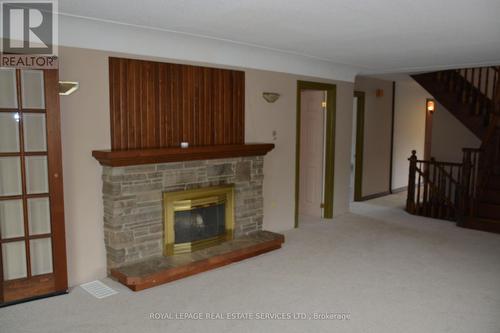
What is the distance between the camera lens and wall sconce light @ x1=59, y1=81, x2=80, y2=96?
3523mm

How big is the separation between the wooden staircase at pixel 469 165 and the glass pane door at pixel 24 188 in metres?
5.54

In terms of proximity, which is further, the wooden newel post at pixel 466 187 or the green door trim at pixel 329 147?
the green door trim at pixel 329 147

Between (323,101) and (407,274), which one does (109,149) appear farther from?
(323,101)

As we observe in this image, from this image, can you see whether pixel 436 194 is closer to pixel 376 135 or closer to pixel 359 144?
pixel 359 144

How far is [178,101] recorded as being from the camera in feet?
14.4

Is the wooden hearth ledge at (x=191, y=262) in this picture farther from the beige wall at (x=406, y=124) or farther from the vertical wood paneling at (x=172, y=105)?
the beige wall at (x=406, y=124)

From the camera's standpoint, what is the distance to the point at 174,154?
4.10 metres

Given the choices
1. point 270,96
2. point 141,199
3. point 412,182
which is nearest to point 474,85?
point 412,182

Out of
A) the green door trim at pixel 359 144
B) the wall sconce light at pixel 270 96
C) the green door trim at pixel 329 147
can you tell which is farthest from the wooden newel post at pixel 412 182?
the wall sconce light at pixel 270 96

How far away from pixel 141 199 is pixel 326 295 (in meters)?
1.96

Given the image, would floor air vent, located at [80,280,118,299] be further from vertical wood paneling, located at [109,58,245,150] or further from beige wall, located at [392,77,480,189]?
beige wall, located at [392,77,480,189]

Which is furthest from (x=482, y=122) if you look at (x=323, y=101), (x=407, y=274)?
(x=407, y=274)

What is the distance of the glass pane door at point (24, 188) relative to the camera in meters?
3.30

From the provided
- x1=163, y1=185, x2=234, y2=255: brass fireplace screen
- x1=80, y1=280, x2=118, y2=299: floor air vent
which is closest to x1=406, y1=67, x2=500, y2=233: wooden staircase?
x1=163, y1=185, x2=234, y2=255: brass fireplace screen
